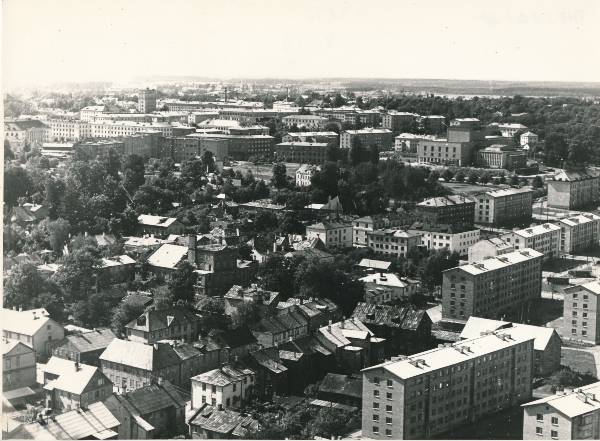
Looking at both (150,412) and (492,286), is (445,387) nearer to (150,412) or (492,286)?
(150,412)

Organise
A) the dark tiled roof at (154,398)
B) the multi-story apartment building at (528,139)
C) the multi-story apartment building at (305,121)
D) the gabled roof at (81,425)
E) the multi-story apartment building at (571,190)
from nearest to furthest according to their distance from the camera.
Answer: the gabled roof at (81,425), the dark tiled roof at (154,398), the multi-story apartment building at (571,190), the multi-story apartment building at (528,139), the multi-story apartment building at (305,121)

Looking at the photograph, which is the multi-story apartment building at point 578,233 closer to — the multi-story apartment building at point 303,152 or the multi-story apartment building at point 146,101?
the multi-story apartment building at point 303,152

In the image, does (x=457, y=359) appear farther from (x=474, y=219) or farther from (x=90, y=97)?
(x=90, y=97)

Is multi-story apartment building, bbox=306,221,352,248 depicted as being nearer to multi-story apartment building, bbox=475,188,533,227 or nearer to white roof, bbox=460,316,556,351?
multi-story apartment building, bbox=475,188,533,227

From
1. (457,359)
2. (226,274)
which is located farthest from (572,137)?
(457,359)

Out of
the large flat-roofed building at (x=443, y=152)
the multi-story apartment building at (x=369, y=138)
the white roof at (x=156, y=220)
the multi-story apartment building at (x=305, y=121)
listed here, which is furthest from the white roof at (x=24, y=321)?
the multi-story apartment building at (x=305, y=121)

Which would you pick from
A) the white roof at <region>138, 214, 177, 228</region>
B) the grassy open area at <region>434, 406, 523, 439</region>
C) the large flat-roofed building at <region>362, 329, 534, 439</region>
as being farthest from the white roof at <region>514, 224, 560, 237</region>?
the grassy open area at <region>434, 406, 523, 439</region>
